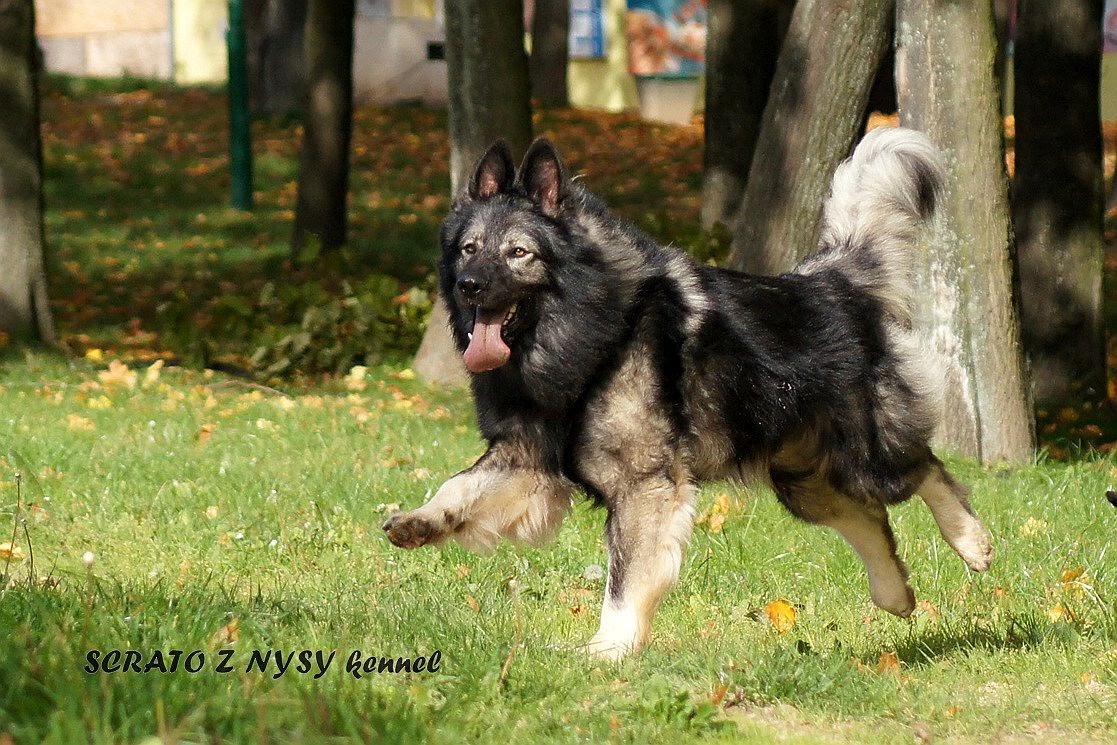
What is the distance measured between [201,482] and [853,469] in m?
3.66

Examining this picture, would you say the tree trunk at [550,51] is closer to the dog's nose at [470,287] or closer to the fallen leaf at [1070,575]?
the fallen leaf at [1070,575]

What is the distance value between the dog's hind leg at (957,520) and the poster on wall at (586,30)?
2457 cm

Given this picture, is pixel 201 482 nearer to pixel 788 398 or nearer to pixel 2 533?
pixel 2 533

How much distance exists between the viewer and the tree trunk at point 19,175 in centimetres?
1205

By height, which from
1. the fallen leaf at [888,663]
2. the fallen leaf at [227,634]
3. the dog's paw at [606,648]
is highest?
the fallen leaf at [227,634]

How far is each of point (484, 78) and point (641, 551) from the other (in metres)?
6.75

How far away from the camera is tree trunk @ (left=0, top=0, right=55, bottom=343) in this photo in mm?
12055

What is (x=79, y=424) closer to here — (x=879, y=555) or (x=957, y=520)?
(x=879, y=555)

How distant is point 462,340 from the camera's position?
5703 millimetres

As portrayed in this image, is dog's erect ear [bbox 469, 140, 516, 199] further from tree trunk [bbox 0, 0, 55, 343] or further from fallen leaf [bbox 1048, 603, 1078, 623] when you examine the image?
tree trunk [bbox 0, 0, 55, 343]

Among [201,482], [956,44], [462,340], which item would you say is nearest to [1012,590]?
[462,340]

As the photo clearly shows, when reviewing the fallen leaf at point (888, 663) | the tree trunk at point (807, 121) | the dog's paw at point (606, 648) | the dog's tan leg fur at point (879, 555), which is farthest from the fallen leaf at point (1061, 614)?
the tree trunk at point (807, 121)

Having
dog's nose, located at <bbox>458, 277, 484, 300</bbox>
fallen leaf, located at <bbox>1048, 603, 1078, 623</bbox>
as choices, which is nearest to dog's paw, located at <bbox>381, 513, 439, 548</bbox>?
dog's nose, located at <bbox>458, 277, 484, 300</bbox>

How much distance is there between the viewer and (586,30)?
3033 cm
